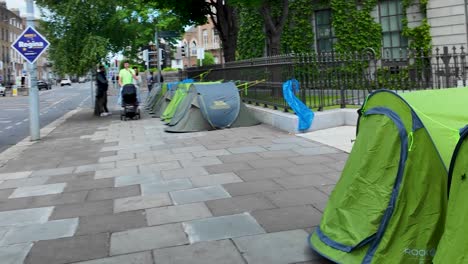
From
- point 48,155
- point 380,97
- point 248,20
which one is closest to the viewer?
point 380,97

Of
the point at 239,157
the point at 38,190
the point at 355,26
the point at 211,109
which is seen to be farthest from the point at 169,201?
the point at 355,26

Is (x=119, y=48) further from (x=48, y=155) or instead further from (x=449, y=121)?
(x=449, y=121)

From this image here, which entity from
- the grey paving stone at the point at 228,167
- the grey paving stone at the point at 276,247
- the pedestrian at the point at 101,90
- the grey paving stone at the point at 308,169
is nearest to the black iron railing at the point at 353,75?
the grey paving stone at the point at 228,167

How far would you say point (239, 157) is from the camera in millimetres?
8836

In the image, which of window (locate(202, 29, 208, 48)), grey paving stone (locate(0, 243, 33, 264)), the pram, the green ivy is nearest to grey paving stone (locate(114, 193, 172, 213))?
grey paving stone (locate(0, 243, 33, 264))

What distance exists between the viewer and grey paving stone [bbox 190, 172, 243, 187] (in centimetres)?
685

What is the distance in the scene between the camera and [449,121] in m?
3.27

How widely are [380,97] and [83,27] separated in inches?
617

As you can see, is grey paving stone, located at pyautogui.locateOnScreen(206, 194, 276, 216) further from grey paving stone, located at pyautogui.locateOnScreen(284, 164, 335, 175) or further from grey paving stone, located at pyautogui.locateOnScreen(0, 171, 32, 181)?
grey paving stone, located at pyautogui.locateOnScreen(0, 171, 32, 181)

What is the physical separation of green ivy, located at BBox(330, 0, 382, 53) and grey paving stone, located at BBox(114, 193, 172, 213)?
17115mm

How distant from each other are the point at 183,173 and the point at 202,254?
354 centimetres

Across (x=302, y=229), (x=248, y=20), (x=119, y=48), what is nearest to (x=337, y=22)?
(x=248, y=20)

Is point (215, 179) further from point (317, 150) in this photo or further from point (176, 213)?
point (317, 150)

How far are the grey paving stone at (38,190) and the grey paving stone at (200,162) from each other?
2.05 metres
